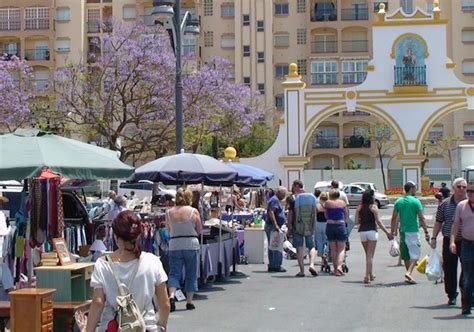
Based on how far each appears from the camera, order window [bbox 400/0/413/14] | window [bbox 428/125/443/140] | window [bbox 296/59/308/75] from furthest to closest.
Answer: window [bbox 296/59/308/75]
window [bbox 400/0/413/14]
window [bbox 428/125/443/140]

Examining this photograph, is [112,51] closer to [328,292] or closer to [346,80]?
[328,292]

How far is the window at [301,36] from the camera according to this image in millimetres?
69438

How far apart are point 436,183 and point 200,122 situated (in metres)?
30.7

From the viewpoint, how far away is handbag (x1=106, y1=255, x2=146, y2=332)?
255 inches

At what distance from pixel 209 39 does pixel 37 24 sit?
1288cm

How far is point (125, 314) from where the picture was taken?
21.2ft

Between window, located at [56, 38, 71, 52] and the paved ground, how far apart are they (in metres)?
52.8

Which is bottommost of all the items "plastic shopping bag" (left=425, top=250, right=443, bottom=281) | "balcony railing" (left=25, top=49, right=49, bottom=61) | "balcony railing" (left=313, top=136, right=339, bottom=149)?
"plastic shopping bag" (left=425, top=250, right=443, bottom=281)

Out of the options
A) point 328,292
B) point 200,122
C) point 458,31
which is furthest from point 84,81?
point 458,31

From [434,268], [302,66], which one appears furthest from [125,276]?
[302,66]

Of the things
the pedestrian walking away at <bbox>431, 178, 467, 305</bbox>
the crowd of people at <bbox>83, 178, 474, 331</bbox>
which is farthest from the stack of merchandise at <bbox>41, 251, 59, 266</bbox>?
the pedestrian walking away at <bbox>431, 178, 467, 305</bbox>

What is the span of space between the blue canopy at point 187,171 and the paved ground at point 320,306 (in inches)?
75.1

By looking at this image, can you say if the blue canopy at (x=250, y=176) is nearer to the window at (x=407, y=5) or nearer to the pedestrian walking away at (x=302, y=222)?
the pedestrian walking away at (x=302, y=222)

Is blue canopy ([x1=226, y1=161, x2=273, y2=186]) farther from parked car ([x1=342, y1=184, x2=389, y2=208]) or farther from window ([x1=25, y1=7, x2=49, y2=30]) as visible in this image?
window ([x1=25, y1=7, x2=49, y2=30])
